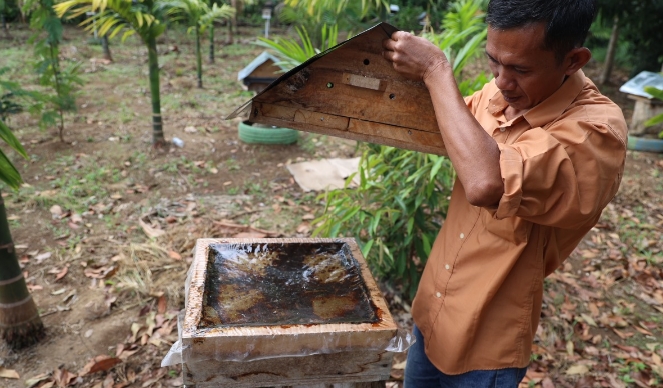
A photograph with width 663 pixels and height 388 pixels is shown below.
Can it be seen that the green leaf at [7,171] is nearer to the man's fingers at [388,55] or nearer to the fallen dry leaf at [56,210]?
the man's fingers at [388,55]

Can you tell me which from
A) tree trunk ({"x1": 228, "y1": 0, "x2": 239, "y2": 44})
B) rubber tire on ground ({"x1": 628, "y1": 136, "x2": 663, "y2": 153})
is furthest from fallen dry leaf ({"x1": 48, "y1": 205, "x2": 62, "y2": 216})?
tree trunk ({"x1": 228, "y1": 0, "x2": 239, "y2": 44})

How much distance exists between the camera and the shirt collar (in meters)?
1.36

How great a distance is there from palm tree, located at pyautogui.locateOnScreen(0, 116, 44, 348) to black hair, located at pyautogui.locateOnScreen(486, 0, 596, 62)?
2.59 meters

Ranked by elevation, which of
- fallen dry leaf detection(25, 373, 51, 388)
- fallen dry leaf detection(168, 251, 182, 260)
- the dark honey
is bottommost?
fallen dry leaf detection(25, 373, 51, 388)

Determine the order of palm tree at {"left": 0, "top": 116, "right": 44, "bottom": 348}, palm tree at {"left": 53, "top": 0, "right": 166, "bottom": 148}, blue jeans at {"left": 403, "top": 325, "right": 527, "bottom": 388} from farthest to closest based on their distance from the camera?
1. palm tree at {"left": 53, "top": 0, "right": 166, "bottom": 148}
2. palm tree at {"left": 0, "top": 116, "right": 44, "bottom": 348}
3. blue jeans at {"left": 403, "top": 325, "right": 527, "bottom": 388}

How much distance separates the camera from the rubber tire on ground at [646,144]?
21.8 feet

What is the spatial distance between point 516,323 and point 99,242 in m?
3.59

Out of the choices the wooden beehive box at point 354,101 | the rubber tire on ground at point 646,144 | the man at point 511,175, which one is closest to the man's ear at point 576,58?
the man at point 511,175

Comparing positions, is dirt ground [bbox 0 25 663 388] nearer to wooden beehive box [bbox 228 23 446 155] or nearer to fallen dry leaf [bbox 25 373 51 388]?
fallen dry leaf [bbox 25 373 51 388]

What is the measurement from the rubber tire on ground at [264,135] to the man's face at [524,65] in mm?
5032

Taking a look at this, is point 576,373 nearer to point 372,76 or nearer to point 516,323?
point 516,323

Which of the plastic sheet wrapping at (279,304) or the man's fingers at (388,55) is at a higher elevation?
the man's fingers at (388,55)

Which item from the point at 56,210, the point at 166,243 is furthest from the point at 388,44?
the point at 56,210

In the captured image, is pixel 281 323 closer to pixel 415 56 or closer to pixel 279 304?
pixel 279 304
